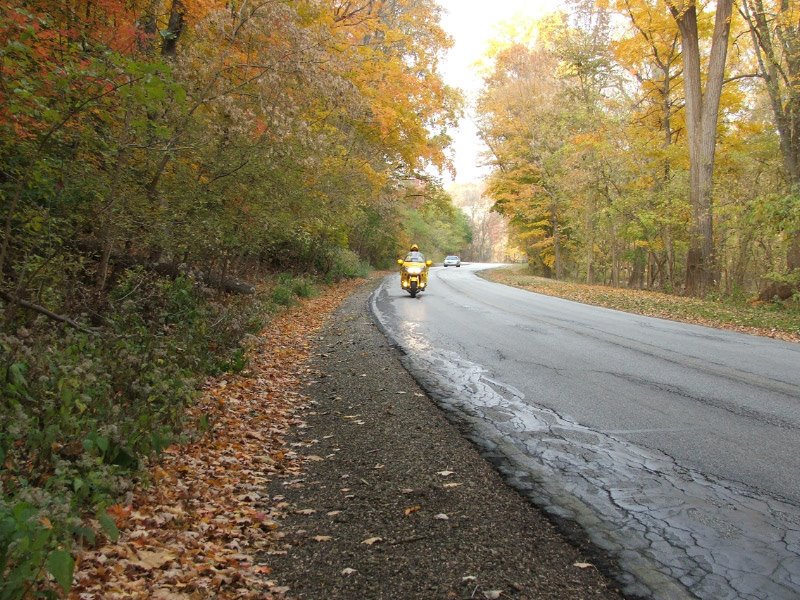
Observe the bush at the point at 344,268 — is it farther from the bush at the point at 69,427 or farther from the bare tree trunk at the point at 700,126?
the bush at the point at 69,427

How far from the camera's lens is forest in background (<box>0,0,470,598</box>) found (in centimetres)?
422

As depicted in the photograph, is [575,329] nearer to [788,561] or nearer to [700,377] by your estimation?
[700,377]

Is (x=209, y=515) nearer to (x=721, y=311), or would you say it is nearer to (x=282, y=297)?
(x=282, y=297)

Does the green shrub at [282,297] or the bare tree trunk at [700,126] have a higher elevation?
the bare tree trunk at [700,126]

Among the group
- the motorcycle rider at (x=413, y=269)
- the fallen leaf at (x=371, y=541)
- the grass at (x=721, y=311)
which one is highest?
the motorcycle rider at (x=413, y=269)

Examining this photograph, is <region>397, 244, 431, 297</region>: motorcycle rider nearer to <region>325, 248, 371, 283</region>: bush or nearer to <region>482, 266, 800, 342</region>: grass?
<region>482, 266, 800, 342</region>: grass

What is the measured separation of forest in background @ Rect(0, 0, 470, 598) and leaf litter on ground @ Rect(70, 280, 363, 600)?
0.23 meters

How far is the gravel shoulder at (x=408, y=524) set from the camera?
3.30 meters

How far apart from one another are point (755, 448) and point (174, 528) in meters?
4.94

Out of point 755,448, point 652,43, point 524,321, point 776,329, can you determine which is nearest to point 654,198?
point 652,43

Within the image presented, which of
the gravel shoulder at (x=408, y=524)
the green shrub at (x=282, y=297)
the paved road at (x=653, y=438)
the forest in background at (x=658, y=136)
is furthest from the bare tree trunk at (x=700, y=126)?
the gravel shoulder at (x=408, y=524)

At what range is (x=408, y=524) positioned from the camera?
4020 mm

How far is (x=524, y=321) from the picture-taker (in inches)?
571

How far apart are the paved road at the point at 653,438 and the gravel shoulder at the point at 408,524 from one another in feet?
1.02
